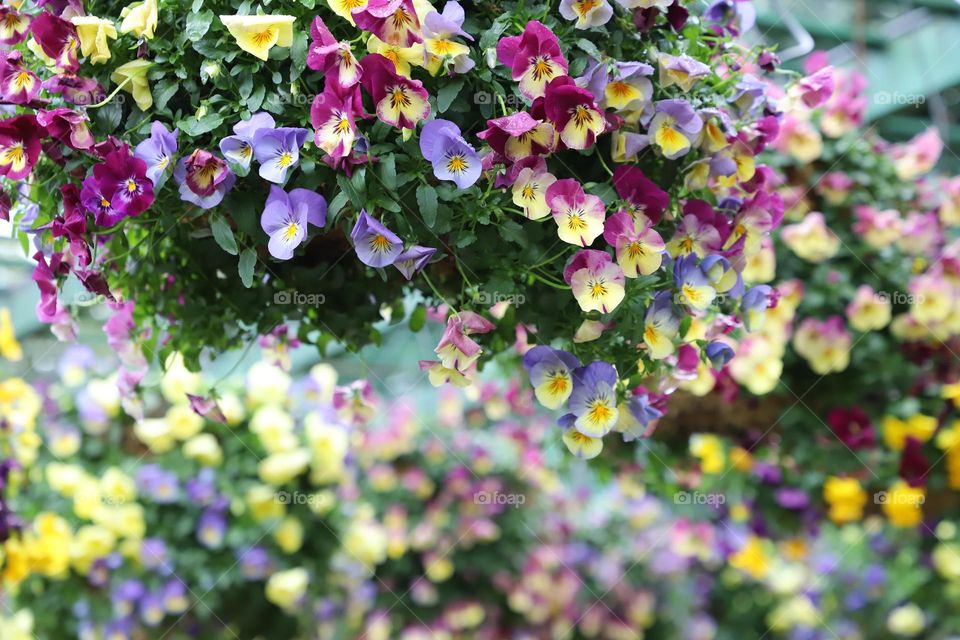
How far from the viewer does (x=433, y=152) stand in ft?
2.08

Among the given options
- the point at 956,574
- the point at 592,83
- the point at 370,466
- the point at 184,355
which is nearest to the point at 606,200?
the point at 592,83

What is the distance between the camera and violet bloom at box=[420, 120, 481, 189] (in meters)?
0.63

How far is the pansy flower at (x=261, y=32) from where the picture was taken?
2.07 ft

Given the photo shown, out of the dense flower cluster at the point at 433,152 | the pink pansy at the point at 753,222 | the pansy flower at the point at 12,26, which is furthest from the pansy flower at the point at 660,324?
the pansy flower at the point at 12,26

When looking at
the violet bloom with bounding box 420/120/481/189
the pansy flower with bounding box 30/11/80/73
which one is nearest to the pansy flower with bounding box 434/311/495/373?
the violet bloom with bounding box 420/120/481/189

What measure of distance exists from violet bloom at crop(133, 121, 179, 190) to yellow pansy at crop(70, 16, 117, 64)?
0.23 ft

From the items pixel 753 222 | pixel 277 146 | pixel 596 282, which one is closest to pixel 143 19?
pixel 277 146

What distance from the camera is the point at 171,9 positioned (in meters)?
0.72

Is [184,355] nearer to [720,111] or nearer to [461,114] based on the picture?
[461,114]

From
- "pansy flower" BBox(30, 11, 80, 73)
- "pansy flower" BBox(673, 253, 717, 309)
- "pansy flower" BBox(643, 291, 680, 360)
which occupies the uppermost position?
"pansy flower" BBox(30, 11, 80, 73)

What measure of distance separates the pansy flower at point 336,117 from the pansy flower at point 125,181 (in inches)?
5.1

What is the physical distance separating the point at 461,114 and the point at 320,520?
5.11ft

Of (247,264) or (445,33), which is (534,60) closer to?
(445,33)

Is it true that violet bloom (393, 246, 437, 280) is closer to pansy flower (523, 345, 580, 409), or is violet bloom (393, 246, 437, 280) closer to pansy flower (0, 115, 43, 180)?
pansy flower (523, 345, 580, 409)
